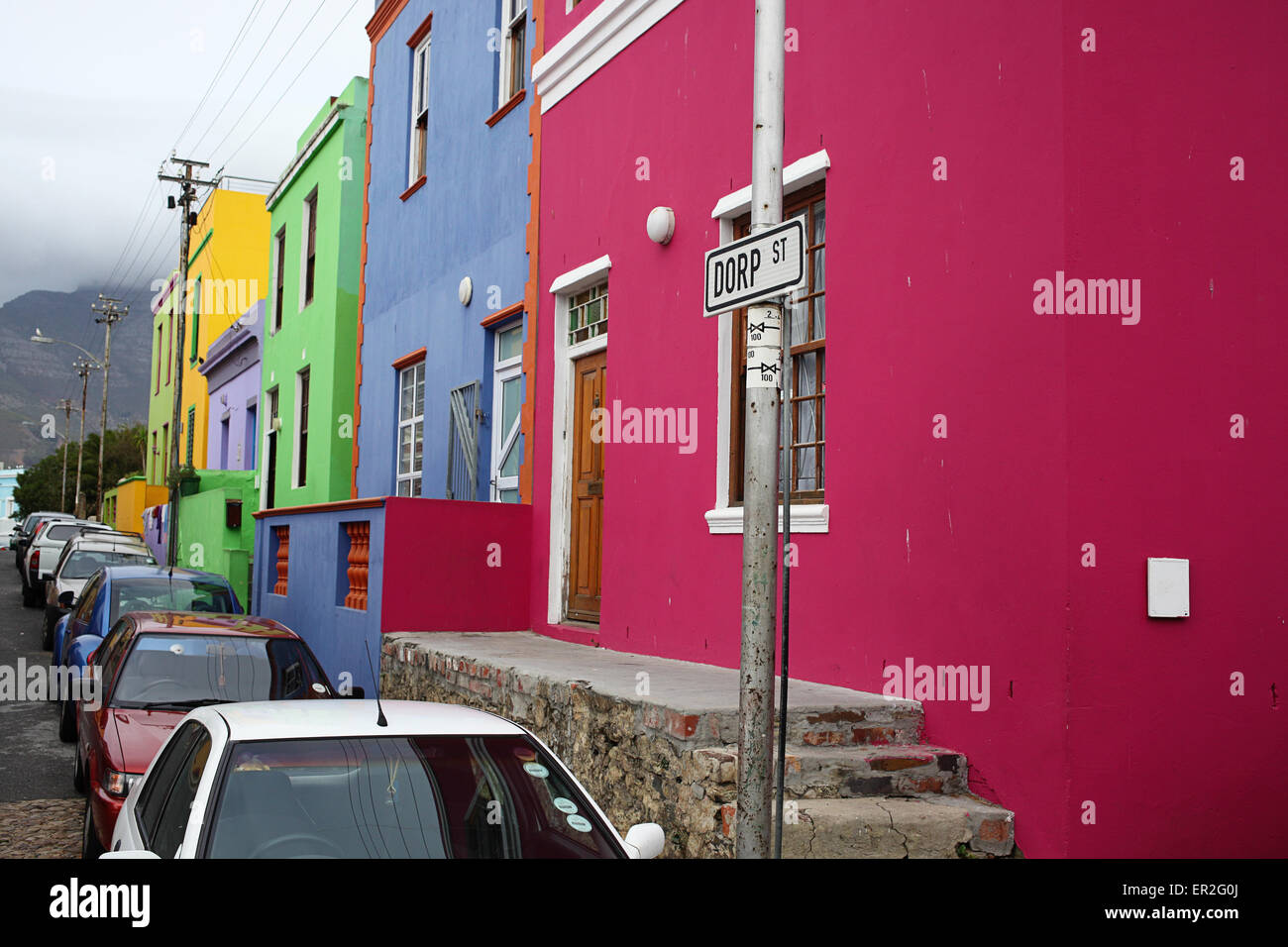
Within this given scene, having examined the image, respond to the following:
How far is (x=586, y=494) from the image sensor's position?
1078 centimetres

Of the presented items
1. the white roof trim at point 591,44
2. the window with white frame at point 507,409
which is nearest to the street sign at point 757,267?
the white roof trim at point 591,44

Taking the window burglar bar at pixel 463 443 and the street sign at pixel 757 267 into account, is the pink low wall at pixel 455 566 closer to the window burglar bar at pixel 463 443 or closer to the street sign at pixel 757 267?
the window burglar bar at pixel 463 443

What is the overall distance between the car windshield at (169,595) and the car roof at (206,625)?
2.95 m

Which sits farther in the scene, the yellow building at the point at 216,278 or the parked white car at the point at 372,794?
the yellow building at the point at 216,278

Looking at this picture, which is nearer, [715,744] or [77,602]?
[715,744]

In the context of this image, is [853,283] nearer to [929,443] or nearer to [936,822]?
[929,443]

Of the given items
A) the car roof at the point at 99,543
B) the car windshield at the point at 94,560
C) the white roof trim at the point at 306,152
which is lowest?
the car windshield at the point at 94,560

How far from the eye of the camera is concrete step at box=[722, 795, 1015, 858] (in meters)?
5.43

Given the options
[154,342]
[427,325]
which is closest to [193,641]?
[427,325]

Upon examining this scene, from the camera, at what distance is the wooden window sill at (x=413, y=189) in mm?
15161
